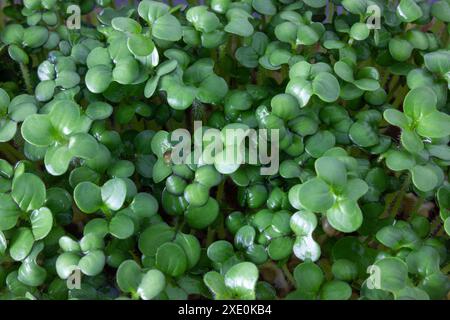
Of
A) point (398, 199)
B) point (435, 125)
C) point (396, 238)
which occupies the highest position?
point (435, 125)

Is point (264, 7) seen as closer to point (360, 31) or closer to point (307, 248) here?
point (360, 31)

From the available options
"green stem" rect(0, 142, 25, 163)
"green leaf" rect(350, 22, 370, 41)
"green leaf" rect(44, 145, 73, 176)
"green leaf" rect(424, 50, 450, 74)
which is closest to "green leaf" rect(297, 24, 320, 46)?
"green leaf" rect(350, 22, 370, 41)

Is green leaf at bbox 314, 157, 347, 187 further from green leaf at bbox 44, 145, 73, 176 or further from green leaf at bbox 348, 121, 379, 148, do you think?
green leaf at bbox 44, 145, 73, 176

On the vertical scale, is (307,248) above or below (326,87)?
below

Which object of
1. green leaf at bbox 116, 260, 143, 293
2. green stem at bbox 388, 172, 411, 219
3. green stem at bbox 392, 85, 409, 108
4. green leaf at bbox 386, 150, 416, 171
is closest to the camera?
green leaf at bbox 116, 260, 143, 293

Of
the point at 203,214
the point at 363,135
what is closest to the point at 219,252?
the point at 203,214

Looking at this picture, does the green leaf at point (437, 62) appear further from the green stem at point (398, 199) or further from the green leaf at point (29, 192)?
the green leaf at point (29, 192)

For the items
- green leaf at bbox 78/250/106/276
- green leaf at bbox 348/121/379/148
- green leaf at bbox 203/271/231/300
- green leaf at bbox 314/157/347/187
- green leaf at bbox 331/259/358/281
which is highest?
green leaf at bbox 314/157/347/187
